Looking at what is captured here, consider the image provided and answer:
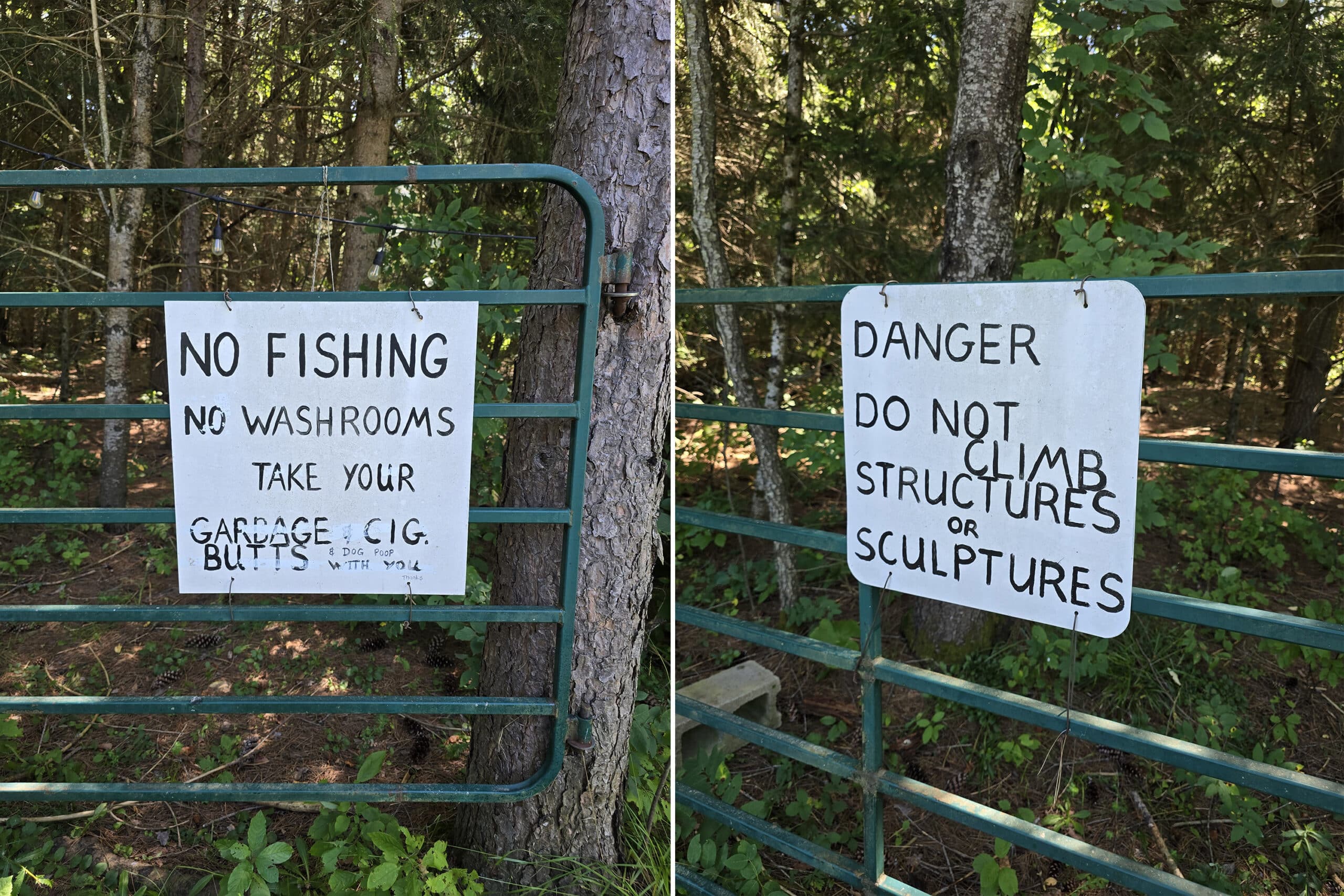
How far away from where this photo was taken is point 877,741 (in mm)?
2168

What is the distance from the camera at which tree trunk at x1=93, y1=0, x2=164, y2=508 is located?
5551mm

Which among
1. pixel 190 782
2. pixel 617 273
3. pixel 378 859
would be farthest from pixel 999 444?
pixel 190 782

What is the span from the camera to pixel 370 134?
5406 millimetres

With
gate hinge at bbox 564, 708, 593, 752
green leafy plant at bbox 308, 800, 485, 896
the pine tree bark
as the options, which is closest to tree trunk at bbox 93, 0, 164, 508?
the pine tree bark

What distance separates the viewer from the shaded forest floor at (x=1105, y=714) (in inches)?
122

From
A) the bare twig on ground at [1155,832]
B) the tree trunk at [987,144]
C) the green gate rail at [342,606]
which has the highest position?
the tree trunk at [987,144]

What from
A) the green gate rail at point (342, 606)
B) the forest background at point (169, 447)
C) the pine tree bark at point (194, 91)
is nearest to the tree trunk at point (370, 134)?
the forest background at point (169, 447)

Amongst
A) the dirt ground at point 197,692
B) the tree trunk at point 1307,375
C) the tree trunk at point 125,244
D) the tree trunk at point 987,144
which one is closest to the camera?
the dirt ground at point 197,692

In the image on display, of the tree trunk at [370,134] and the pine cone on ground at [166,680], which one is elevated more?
the tree trunk at [370,134]

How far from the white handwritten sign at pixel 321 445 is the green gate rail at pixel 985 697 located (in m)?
0.62

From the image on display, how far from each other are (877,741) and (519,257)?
3970mm

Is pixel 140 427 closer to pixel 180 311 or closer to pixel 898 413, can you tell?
pixel 180 311

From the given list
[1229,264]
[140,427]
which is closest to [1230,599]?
[1229,264]

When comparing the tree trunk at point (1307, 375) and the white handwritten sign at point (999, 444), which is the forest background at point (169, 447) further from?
the tree trunk at point (1307, 375)
